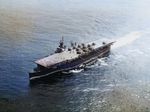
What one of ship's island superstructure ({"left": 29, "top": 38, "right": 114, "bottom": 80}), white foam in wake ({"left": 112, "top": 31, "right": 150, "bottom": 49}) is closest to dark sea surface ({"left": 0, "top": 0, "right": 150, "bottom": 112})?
white foam in wake ({"left": 112, "top": 31, "right": 150, "bottom": 49})

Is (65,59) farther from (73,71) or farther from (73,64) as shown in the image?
(73,71)

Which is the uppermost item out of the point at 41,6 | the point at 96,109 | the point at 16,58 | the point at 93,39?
the point at 41,6

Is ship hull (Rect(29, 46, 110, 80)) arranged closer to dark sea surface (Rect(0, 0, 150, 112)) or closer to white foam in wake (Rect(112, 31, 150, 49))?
dark sea surface (Rect(0, 0, 150, 112))

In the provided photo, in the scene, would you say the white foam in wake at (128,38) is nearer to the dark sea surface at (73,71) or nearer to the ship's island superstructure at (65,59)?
the dark sea surface at (73,71)

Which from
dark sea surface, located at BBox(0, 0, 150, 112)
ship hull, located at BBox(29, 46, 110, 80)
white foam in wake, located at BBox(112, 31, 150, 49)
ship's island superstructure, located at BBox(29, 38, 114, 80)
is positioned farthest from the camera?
white foam in wake, located at BBox(112, 31, 150, 49)

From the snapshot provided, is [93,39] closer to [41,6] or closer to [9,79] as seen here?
[9,79]

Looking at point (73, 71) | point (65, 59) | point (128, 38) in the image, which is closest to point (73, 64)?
point (73, 71)

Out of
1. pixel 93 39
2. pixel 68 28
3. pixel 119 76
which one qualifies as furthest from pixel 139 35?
pixel 119 76
